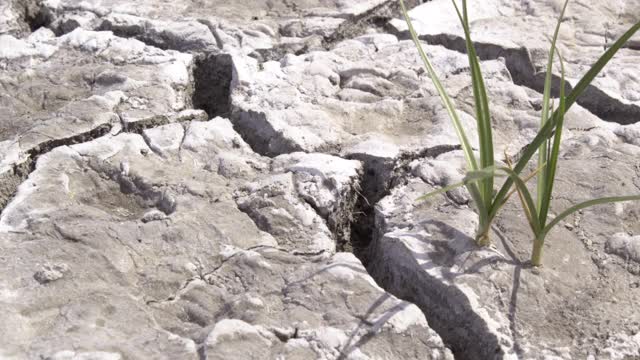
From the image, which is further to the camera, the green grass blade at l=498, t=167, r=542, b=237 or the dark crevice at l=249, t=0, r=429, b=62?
the dark crevice at l=249, t=0, r=429, b=62

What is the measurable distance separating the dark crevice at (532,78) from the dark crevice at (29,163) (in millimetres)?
1168

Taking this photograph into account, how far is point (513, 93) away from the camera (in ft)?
7.11

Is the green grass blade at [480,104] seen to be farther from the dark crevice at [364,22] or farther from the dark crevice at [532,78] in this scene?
the dark crevice at [364,22]

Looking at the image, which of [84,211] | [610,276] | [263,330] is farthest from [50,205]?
[610,276]

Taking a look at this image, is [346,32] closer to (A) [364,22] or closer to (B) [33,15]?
(A) [364,22]

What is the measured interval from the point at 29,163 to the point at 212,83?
0.67m

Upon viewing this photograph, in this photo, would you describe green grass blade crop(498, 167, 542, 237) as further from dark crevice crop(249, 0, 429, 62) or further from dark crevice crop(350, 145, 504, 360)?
dark crevice crop(249, 0, 429, 62)

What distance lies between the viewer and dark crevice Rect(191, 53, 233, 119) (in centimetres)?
221

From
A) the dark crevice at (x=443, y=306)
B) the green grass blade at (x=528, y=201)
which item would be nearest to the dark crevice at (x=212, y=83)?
the dark crevice at (x=443, y=306)

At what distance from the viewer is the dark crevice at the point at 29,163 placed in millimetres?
1723

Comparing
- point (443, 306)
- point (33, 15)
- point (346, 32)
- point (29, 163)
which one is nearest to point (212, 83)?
point (346, 32)

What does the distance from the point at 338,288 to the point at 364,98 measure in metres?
0.84

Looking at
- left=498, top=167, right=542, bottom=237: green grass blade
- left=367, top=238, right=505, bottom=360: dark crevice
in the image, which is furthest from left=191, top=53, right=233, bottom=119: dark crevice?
left=498, top=167, right=542, bottom=237: green grass blade

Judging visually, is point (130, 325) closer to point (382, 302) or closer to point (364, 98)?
point (382, 302)
